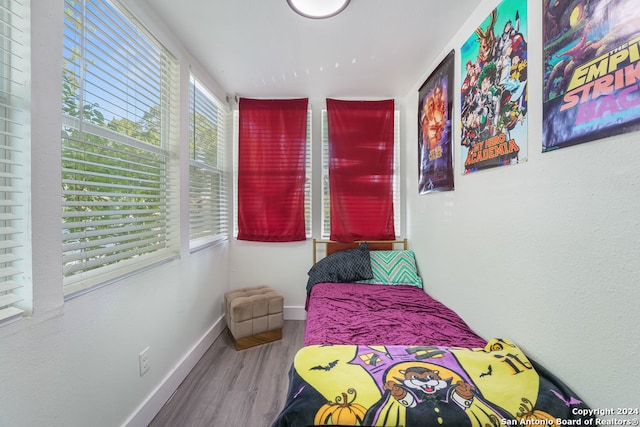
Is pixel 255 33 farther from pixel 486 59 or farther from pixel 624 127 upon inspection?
pixel 624 127

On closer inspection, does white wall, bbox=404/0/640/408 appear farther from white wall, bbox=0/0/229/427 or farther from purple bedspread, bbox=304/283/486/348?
white wall, bbox=0/0/229/427

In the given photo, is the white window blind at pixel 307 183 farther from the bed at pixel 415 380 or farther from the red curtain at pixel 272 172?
the bed at pixel 415 380

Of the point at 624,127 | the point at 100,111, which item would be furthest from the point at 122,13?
the point at 624,127

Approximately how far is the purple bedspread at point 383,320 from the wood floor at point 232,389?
54 centimetres

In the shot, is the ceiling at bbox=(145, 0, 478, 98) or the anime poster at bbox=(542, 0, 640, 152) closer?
the anime poster at bbox=(542, 0, 640, 152)

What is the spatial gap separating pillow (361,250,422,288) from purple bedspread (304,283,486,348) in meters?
0.15

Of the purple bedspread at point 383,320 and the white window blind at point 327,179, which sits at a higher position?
the white window blind at point 327,179

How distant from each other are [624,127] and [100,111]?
82.7 inches

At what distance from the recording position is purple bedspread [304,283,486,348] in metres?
1.36

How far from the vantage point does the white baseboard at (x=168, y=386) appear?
133 centimetres

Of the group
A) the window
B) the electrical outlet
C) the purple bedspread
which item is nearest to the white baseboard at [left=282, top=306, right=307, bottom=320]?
the purple bedspread

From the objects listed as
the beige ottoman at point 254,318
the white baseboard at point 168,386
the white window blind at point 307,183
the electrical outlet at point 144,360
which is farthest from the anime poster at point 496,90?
the white baseboard at point 168,386

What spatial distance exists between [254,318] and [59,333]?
4.54 feet

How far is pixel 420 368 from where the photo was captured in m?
1.03
